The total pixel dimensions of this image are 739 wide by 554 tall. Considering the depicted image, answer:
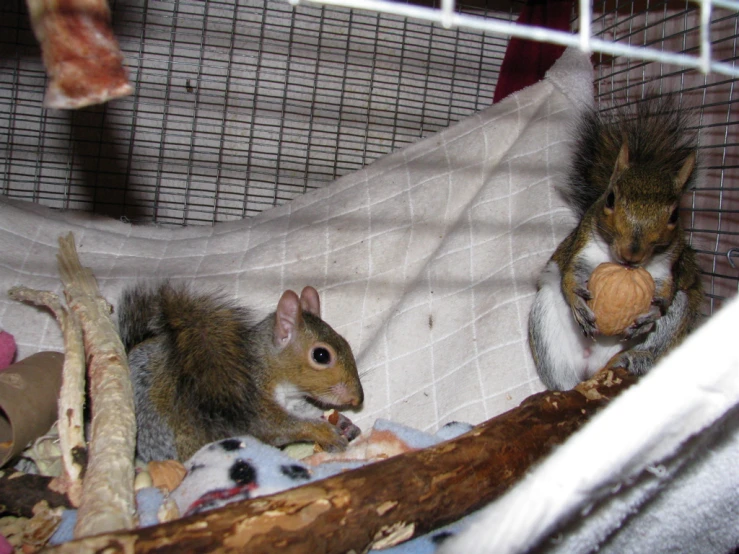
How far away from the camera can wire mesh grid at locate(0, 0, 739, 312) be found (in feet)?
9.72

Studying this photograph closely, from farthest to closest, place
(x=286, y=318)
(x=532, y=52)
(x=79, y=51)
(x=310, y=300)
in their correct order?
(x=532, y=52) → (x=310, y=300) → (x=286, y=318) → (x=79, y=51)

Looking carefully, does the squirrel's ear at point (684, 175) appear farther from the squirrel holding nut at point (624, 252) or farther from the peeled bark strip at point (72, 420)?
the peeled bark strip at point (72, 420)

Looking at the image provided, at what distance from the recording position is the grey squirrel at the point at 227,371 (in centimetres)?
148

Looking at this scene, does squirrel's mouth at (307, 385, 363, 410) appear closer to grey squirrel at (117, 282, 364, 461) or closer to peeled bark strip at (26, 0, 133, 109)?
grey squirrel at (117, 282, 364, 461)

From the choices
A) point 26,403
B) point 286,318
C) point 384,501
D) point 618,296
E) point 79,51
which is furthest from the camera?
point 286,318

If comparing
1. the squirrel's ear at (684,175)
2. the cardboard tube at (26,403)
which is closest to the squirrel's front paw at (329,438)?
the cardboard tube at (26,403)

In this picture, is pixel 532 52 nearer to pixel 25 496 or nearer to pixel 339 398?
pixel 339 398

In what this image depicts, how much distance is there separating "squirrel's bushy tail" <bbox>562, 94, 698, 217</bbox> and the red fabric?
0.76 metres

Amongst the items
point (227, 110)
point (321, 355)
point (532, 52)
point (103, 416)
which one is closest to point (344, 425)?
point (321, 355)

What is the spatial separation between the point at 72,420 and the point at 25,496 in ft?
0.49

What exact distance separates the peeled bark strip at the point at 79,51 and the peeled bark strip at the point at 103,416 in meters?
0.57

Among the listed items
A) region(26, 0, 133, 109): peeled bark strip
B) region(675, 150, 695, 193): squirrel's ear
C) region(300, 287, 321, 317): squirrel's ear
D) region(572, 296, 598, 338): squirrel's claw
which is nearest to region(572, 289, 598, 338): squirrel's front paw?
region(572, 296, 598, 338): squirrel's claw

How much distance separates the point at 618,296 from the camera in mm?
1457

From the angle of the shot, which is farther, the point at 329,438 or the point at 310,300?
the point at 310,300
